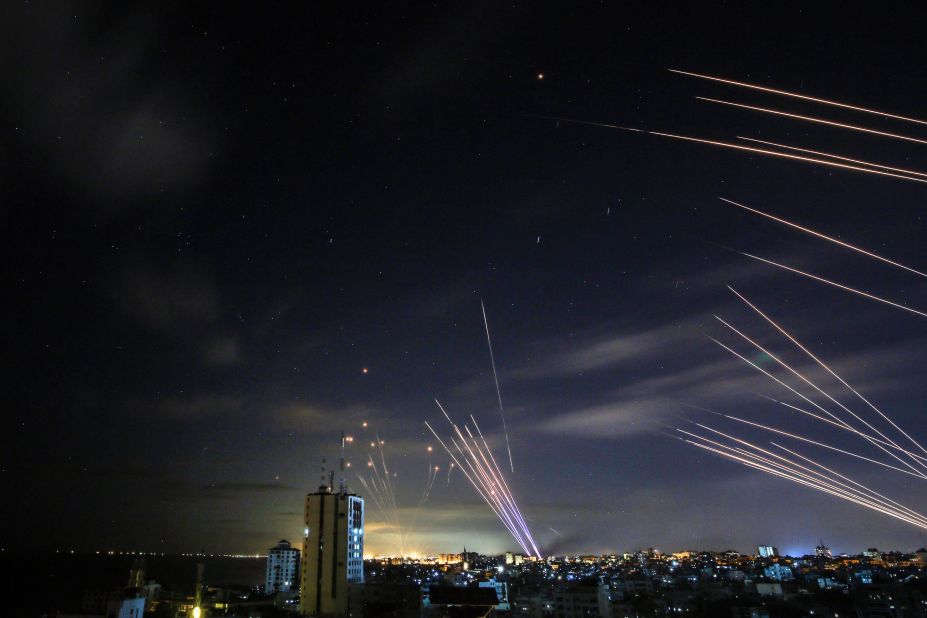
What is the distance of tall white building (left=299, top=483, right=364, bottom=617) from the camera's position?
48.9 metres

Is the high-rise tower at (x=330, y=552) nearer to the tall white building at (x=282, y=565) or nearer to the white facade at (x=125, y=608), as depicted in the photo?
the white facade at (x=125, y=608)

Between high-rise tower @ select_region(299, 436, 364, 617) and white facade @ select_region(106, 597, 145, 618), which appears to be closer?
white facade @ select_region(106, 597, 145, 618)

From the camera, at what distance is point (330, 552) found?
50.9 m

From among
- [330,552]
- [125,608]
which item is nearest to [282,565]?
[330,552]

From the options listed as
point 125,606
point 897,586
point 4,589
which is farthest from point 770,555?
point 4,589

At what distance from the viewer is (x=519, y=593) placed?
62719 millimetres

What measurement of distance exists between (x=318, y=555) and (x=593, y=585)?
1033 inches

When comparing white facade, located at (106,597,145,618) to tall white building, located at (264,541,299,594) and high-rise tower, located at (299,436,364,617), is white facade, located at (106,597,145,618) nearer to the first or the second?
high-rise tower, located at (299,436,364,617)

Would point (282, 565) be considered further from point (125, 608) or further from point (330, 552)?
point (125, 608)

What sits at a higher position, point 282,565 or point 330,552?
point 330,552

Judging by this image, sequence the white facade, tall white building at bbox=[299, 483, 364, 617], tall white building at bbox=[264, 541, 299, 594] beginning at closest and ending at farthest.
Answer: the white facade < tall white building at bbox=[299, 483, 364, 617] < tall white building at bbox=[264, 541, 299, 594]

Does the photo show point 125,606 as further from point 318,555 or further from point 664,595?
point 664,595

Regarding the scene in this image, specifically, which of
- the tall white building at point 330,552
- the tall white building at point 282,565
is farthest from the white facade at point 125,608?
the tall white building at point 282,565

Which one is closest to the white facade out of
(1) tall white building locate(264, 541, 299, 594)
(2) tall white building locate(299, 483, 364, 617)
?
(2) tall white building locate(299, 483, 364, 617)
